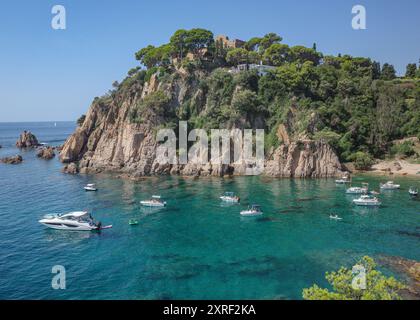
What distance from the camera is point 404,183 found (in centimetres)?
7262

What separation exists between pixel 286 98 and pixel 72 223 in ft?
211

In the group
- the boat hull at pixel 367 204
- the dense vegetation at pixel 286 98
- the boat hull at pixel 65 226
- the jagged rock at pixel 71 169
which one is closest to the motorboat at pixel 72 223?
the boat hull at pixel 65 226

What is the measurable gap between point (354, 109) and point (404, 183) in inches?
1102

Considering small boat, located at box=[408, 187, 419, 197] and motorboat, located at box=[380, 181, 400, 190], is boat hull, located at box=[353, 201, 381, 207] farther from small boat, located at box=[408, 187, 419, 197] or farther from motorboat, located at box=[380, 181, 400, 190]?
motorboat, located at box=[380, 181, 400, 190]

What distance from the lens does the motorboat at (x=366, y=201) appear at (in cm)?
5844

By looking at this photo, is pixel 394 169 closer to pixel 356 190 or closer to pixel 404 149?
pixel 404 149

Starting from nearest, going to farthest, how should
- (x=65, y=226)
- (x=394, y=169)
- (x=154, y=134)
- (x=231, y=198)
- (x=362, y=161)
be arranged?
(x=65, y=226) < (x=231, y=198) < (x=394, y=169) < (x=362, y=161) < (x=154, y=134)

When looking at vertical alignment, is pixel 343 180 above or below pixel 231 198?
above

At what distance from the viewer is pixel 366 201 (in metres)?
58.8

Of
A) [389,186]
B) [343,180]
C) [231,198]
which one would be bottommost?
[231,198]

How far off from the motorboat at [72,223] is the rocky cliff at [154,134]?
3301 centimetres

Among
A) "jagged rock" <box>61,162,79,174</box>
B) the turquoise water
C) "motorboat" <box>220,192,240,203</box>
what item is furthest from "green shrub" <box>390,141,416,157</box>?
"jagged rock" <box>61,162,79,174</box>

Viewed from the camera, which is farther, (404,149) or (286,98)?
(286,98)

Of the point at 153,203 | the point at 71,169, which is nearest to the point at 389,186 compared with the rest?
the point at 153,203
